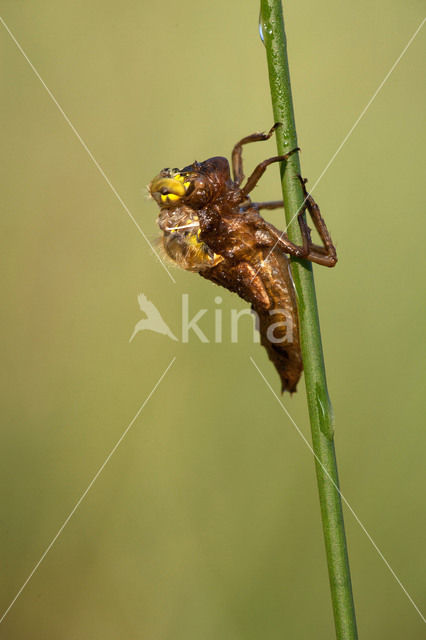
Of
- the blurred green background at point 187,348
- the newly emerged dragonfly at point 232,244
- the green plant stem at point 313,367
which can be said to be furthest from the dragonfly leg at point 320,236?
the blurred green background at point 187,348

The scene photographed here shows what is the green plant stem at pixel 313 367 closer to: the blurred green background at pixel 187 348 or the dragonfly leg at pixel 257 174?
the dragonfly leg at pixel 257 174

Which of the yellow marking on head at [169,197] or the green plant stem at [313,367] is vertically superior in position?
the yellow marking on head at [169,197]

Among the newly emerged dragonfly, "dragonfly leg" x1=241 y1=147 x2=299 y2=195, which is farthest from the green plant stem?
the newly emerged dragonfly

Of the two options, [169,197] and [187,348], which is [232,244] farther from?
[187,348]

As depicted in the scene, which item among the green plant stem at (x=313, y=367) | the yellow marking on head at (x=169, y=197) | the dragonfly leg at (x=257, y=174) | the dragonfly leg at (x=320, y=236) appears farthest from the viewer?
the yellow marking on head at (x=169, y=197)

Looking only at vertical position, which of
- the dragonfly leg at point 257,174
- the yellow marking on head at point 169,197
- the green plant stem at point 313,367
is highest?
the dragonfly leg at point 257,174

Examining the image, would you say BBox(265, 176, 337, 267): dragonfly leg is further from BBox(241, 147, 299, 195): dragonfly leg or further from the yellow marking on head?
the yellow marking on head
